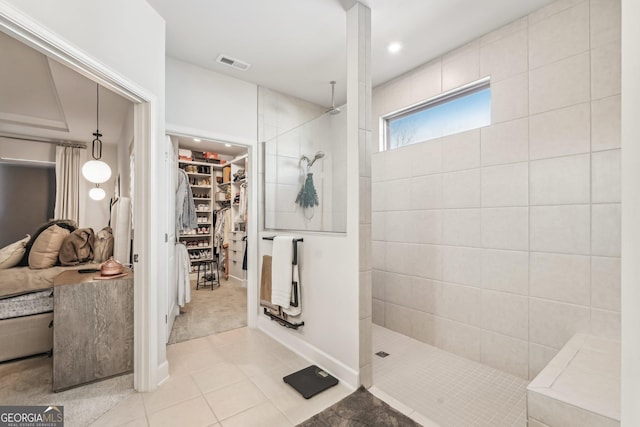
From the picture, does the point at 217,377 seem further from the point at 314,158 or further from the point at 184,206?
the point at 184,206

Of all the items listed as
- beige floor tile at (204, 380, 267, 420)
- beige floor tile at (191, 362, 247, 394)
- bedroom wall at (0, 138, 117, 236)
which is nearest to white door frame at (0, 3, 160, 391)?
beige floor tile at (191, 362, 247, 394)

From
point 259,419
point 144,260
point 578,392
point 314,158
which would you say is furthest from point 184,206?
point 578,392

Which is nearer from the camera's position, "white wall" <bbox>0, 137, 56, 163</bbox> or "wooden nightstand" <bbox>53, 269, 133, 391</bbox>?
"wooden nightstand" <bbox>53, 269, 133, 391</bbox>

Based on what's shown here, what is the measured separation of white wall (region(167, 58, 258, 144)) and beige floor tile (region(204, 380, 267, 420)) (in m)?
2.24

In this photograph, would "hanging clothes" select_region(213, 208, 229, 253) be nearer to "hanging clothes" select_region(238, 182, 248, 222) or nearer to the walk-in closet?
the walk-in closet

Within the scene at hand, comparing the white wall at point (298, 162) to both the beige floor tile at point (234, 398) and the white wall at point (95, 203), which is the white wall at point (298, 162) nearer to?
the beige floor tile at point (234, 398)

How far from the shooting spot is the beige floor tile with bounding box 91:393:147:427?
162cm

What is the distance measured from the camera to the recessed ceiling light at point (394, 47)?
2.43 m

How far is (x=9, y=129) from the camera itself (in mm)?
4207

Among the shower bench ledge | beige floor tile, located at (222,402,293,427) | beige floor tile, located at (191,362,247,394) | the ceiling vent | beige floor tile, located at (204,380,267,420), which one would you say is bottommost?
beige floor tile, located at (191,362,247,394)

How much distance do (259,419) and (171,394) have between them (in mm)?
689

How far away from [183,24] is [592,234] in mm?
3240

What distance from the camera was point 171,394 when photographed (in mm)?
1882

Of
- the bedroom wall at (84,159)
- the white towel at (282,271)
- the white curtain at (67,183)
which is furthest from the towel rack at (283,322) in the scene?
the white curtain at (67,183)
